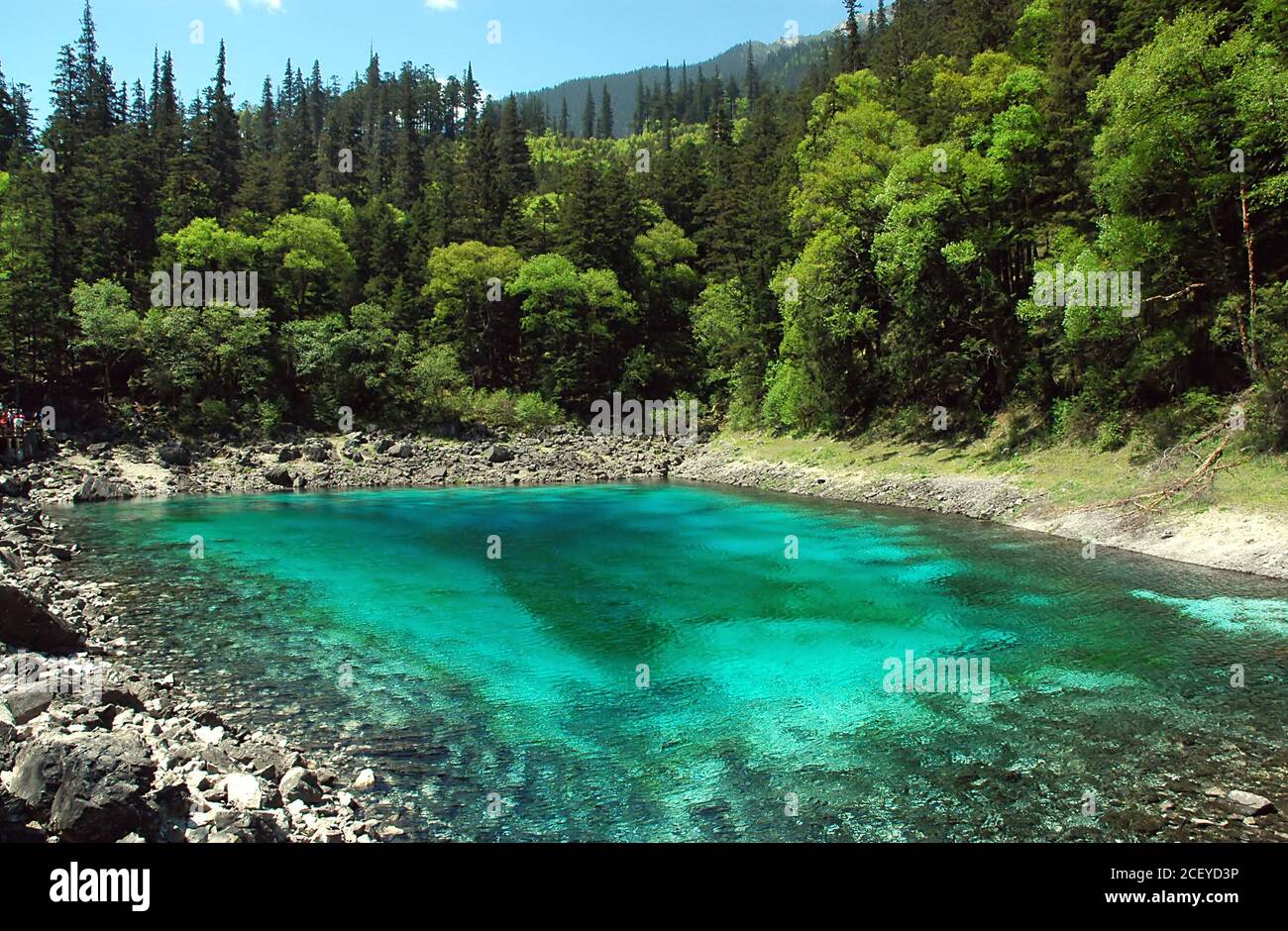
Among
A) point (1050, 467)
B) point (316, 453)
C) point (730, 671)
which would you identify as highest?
point (316, 453)

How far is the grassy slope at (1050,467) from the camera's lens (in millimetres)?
18547

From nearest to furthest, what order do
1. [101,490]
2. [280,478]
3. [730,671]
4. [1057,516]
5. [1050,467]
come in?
1. [730,671]
2. [1057,516]
3. [1050,467]
4. [101,490]
5. [280,478]

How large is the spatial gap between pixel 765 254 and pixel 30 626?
4525 centimetres

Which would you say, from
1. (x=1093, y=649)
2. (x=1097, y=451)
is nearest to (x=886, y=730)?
(x=1093, y=649)

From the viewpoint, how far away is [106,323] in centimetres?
4494

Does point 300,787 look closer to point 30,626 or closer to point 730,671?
point 730,671

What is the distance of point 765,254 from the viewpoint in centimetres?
4981

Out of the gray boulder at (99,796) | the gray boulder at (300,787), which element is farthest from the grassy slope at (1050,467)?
the gray boulder at (99,796)

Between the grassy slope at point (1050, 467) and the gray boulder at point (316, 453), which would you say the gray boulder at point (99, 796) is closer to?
the grassy slope at point (1050, 467)

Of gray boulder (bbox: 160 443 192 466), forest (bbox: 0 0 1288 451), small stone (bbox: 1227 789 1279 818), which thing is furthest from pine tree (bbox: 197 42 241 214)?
small stone (bbox: 1227 789 1279 818)

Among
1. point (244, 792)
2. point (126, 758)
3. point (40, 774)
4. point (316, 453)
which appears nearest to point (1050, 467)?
point (244, 792)

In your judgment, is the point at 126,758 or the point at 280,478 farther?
the point at 280,478
